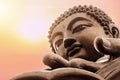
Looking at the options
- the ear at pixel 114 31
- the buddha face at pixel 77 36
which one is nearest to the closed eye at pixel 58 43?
the buddha face at pixel 77 36

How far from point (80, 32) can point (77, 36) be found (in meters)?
0.02

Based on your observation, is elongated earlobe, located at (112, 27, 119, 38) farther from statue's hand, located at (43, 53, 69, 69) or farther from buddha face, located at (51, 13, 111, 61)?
statue's hand, located at (43, 53, 69, 69)

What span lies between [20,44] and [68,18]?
2.17 ft

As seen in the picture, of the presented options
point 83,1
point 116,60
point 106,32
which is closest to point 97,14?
point 106,32

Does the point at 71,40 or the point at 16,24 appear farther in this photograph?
the point at 16,24

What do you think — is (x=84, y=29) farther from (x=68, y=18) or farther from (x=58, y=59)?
(x=58, y=59)

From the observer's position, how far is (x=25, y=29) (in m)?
1.47

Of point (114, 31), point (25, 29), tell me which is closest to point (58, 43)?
point (114, 31)

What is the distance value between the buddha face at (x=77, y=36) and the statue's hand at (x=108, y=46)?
109mm

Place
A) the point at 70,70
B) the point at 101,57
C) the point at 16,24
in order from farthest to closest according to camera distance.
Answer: the point at 16,24 < the point at 101,57 < the point at 70,70

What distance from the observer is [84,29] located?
2.60ft

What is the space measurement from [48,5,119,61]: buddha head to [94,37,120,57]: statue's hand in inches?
4.3

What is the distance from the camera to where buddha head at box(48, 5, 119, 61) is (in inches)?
29.4

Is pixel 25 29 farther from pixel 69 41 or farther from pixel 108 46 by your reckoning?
pixel 108 46
